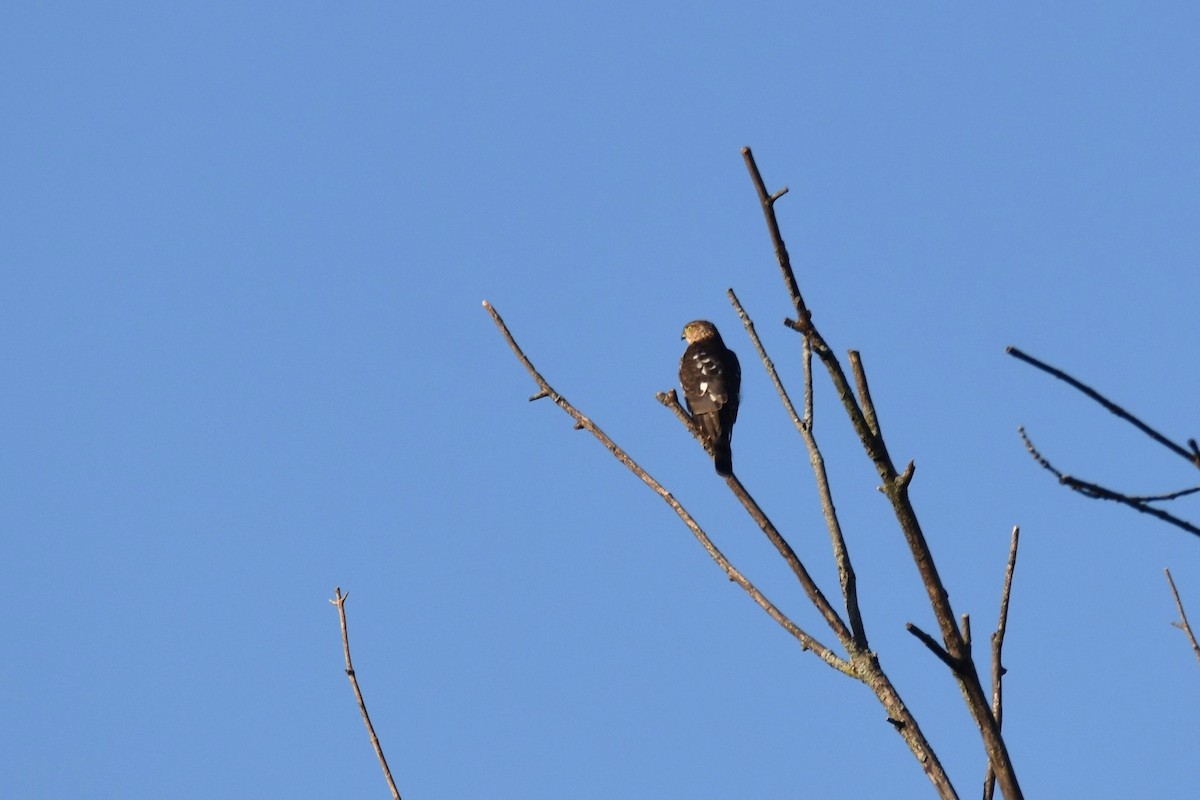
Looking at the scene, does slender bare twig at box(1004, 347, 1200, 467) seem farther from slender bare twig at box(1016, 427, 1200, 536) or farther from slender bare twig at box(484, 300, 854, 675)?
slender bare twig at box(484, 300, 854, 675)

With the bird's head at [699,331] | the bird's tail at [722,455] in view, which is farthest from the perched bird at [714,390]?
the bird's head at [699,331]

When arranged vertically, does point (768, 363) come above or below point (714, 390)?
below

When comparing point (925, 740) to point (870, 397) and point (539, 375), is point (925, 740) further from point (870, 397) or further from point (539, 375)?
point (539, 375)

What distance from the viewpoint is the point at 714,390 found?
9.98 meters

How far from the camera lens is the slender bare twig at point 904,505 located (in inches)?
92.9

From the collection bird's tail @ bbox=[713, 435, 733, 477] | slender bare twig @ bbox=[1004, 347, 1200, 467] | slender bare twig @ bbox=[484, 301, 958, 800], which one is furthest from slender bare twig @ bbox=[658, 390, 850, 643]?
bird's tail @ bbox=[713, 435, 733, 477]

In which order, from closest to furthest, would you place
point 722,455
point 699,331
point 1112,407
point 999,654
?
point 1112,407 < point 999,654 < point 722,455 < point 699,331

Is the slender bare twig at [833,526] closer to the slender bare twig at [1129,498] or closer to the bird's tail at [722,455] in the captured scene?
the slender bare twig at [1129,498]

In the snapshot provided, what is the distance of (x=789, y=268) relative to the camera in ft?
7.85

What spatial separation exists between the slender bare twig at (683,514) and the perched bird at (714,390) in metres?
5.05

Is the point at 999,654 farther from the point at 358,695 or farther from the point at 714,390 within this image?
the point at 714,390

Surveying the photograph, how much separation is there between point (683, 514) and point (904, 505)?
0.97 meters

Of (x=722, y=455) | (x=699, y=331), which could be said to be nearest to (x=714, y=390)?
(x=722, y=455)

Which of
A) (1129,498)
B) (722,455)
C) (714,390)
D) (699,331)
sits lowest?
(1129,498)
